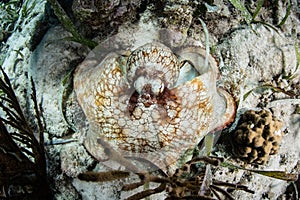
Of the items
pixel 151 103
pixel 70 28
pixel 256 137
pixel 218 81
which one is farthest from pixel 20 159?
pixel 256 137

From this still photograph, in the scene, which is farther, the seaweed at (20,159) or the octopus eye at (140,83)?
the seaweed at (20,159)

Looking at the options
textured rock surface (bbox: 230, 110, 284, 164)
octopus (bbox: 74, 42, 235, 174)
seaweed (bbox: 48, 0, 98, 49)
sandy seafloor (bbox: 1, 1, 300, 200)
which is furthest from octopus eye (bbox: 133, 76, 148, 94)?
textured rock surface (bbox: 230, 110, 284, 164)

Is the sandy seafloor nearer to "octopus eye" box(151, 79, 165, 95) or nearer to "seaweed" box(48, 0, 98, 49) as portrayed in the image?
"seaweed" box(48, 0, 98, 49)

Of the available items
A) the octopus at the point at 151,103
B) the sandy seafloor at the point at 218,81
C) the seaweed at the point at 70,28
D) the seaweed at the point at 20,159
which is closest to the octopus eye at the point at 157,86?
the octopus at the point at 151,103

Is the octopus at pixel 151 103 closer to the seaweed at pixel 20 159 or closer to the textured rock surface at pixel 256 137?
the textured rock surface at pixel 256 137

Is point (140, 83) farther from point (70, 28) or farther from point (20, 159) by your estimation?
point (20, 159)

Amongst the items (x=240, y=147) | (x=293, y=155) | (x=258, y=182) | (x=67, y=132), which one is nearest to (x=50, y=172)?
(x=67, y=132)
